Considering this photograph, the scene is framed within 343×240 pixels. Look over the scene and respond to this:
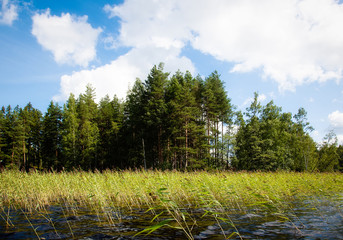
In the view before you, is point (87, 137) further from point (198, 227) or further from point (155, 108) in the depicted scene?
point (198, 227)

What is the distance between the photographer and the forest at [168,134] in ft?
93.8

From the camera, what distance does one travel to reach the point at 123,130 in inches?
1480

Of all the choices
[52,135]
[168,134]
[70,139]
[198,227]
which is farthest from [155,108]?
[198,227]

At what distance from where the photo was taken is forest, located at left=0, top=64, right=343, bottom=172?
28.6 meters

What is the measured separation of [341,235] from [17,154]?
48856 millimetres

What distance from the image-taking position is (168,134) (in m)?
30.0

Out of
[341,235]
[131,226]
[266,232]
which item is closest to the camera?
[341,235]

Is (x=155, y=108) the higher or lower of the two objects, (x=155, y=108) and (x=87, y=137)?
the higher

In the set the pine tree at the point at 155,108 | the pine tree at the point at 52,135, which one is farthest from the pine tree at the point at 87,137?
the pine tree at the point at 155,108

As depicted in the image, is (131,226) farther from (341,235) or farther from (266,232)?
(341,235)

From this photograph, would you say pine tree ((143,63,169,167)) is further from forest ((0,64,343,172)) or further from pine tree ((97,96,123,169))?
pine tree ((97,96,123,169))

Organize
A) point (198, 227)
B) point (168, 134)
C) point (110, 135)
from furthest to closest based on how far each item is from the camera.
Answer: point (110, 135) → point (168, 134) → point (198, 227)

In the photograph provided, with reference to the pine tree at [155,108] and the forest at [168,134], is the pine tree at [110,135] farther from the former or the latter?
the pine tree at [155,108]

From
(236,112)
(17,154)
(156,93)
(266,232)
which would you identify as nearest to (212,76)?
(236,112)
